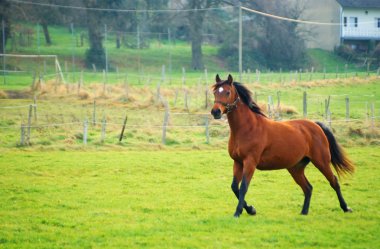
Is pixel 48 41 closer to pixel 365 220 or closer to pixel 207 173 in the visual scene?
pixel 207 173

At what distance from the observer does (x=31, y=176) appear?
54.5 feet

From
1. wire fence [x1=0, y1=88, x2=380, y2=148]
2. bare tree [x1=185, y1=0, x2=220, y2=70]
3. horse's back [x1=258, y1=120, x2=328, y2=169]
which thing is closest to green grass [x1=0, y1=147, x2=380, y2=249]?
horse's back [x1=258, y1=120, x2=328, y2=169]

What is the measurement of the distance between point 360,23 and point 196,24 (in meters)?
23.1

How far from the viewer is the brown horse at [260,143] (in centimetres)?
1097


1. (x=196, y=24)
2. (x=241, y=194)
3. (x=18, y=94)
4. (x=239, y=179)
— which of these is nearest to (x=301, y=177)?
(x=239, y=179)

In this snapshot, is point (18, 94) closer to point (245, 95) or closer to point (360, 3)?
point (245, 95)

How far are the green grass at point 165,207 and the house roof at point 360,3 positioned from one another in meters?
54.8

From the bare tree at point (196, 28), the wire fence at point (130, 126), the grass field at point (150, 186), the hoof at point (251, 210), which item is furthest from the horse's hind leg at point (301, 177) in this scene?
the bare tree at point (196, 28)

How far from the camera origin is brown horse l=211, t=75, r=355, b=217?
1097 cm

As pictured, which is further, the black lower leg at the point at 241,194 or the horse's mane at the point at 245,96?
the horse's mane at the point at 245,96

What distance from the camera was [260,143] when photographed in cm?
1111

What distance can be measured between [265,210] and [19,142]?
506 inches

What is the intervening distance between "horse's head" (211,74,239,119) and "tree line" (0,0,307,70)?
42.7 m

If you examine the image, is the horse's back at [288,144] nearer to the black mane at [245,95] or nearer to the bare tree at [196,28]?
the black mane at [245,95]
